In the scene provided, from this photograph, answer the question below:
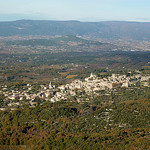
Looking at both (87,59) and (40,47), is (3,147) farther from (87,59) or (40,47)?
(40,47)

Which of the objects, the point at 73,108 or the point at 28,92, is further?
the point at 28,92

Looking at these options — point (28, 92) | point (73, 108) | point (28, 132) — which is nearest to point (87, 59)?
point (28, 92)

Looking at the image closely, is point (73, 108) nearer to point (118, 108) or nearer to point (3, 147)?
point (118, 108)

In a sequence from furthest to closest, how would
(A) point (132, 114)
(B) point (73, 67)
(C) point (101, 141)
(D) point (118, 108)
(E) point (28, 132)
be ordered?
(B) point (73, 67) < (D) point (118, 108) < (A) point (132, 114) < (E) point (28, 132) < (C) point (101, 141)

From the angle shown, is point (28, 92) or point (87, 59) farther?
point (87, 59)

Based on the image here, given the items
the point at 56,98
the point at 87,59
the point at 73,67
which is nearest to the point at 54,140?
the point at 56,98

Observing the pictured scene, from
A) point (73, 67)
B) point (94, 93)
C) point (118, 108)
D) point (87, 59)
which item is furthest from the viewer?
point (87, 59)
